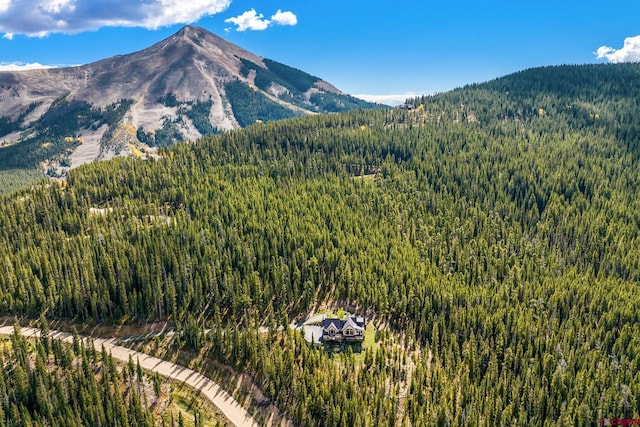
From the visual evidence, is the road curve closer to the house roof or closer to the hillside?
the hillside

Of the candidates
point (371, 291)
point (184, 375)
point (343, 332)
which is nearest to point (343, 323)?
point (343, 332)

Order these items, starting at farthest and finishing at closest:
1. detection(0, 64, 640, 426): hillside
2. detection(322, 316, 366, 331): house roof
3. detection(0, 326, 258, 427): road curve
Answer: detection(322, 316, 366, 331): house roof, detection(0, 64, 640, 426): hillside, detection(0, 326, 258, 427): road curve

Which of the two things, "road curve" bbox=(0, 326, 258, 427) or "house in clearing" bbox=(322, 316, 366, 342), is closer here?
"road curve" bbox=(0, 326, 258, 427)

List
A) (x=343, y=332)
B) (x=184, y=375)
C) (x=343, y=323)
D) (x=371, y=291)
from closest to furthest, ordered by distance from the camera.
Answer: (x=184, y=375)
(x=343, y=332)
(x=343, y=323)
(x=371, y=291)

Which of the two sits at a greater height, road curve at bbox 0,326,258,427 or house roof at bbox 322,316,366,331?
house roof at bbox 322,316,366,331

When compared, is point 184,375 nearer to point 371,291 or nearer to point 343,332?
point 343,332

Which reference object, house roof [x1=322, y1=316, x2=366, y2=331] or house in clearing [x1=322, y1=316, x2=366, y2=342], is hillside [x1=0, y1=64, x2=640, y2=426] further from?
house roof [x1=322, y1=316, x2=366, y2=331]

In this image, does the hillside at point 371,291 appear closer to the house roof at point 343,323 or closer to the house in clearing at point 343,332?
the house in clearing at point 343,332

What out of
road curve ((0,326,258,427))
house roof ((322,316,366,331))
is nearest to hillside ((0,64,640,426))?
house roof ((322,316,366,331))

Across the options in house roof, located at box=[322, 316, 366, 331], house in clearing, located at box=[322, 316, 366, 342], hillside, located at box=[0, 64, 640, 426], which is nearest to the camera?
hillside, located at box=[0, 64, 640, 426]

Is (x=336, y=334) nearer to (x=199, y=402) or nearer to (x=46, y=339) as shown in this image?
(x=199, y=402)
